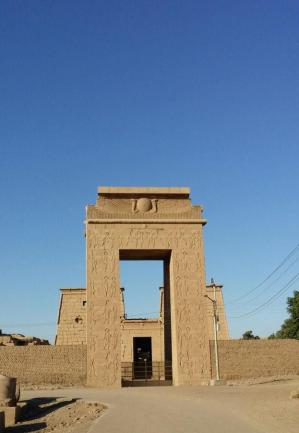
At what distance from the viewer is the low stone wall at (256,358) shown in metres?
27.9

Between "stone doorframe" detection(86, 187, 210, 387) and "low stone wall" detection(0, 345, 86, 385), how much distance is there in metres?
0.64

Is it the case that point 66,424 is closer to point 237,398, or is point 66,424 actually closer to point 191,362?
point 237,398

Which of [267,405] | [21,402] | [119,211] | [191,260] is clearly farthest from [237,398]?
[119,211]

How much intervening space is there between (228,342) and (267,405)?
13.5m

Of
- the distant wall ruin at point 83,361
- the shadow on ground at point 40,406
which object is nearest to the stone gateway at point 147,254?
the distant wall ruin at point 83,361

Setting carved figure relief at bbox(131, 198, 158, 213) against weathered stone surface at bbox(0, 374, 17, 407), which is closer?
weathered stone surface at bbox(0, 374, 17, 407)

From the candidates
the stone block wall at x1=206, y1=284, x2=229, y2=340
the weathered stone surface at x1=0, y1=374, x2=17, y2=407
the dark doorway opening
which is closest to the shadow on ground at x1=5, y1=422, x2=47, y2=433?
the weathered stone surface at x1=0, y1=374, x2=17, y2=407

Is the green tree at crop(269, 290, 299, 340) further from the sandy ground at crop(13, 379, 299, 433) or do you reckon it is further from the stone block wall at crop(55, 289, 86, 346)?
the sandy ground at crop(13, 379, 299, 433)

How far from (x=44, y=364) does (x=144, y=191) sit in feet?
33.6

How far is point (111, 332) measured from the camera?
1094 inches

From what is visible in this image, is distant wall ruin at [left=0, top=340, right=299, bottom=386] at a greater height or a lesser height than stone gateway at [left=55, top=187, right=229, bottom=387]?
lesser

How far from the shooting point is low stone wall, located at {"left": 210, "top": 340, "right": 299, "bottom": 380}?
27875 mm

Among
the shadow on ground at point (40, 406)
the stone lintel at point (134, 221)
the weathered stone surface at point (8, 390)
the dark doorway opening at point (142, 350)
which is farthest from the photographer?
the dark doorway opening at point (142, 350)

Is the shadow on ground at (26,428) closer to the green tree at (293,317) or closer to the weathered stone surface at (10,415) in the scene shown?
the weathered stone surface at (10,415)
